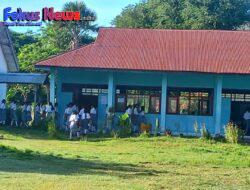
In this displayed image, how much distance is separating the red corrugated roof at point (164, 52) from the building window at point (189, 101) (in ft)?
5.78

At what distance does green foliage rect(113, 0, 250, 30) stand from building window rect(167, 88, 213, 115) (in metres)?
16.3

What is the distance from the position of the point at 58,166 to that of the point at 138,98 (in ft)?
51.2

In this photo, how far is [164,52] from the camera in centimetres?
3094

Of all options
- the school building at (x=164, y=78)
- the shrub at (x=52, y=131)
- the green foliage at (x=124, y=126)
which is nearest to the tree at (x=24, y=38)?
the school building at (x=164, y=78)

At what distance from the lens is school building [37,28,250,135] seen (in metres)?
29.5

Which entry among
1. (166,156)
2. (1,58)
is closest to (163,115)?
(166,156)

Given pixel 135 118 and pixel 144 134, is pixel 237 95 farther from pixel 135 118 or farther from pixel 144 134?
pixel 144 134

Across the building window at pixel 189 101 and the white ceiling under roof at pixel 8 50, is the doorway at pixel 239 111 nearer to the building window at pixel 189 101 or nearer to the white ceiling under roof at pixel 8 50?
the building window at pixel 189 101

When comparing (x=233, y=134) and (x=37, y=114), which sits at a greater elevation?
(x=37, y=114)

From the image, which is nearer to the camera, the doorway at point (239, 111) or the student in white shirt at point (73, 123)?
the student in white shirt at point (73, 123)

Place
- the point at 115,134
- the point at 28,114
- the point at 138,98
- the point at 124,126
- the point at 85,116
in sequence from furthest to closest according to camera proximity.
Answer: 1. the point at 138,98
2. the point at 28,114
3. the point at 85,116
4. the point at 124,126
5. the point at 115,134

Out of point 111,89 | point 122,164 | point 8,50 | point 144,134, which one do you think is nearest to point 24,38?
point 8,50

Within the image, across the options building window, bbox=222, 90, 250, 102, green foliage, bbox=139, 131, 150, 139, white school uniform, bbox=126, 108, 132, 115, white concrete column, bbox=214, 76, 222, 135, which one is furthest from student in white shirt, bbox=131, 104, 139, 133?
building window, bbox=222, 90, 250, 102

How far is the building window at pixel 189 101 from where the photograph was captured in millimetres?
30812
